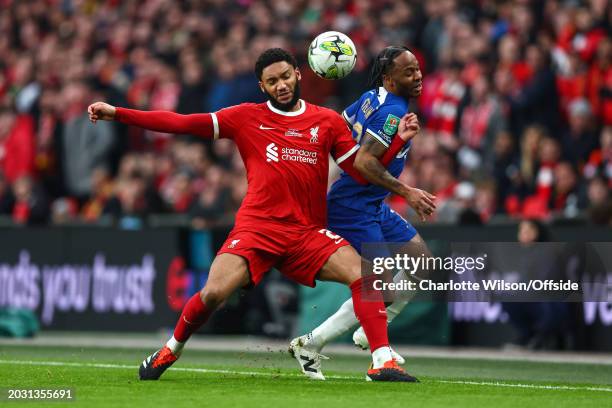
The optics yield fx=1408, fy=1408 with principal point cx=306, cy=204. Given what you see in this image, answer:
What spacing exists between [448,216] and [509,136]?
133 cm

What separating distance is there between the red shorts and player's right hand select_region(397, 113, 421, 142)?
3.03 ft

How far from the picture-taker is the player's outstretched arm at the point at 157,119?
10062 millimetres

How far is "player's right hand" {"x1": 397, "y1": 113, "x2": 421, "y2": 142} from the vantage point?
10281mm

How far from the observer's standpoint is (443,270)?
13344 millimetres

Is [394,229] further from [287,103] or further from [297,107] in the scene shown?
[287,103]

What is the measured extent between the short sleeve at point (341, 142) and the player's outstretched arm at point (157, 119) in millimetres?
898

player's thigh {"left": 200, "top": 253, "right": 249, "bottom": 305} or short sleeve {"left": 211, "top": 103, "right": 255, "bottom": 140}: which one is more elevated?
short sleeve {"left": 211, "top": 103, "right": 255, "bottom": 140}

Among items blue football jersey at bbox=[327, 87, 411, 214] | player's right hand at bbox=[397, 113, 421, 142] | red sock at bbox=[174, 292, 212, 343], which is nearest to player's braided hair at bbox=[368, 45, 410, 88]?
blue football jersey at bbox=[327, 87, 411, 214]

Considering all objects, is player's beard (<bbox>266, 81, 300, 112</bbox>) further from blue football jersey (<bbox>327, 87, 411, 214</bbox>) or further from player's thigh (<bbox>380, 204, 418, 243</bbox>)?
player's thigh (<bbox>380, 204, 418, 243</bbox>)

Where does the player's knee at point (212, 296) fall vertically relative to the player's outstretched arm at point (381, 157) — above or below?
below

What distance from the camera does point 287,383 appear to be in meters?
10.3

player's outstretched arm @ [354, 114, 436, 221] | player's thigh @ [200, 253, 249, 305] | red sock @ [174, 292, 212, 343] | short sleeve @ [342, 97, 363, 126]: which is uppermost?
short sleeve @ [342, 97, 363, 126]

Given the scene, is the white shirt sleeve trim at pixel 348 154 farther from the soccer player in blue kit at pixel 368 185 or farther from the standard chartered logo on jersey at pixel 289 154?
the standard chartered logo on jersey at pixel 289 154

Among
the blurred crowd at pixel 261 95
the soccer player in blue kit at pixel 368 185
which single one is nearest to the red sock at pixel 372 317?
the soccer player in blue kit at pixel 368 185
